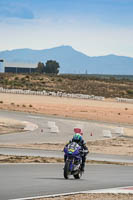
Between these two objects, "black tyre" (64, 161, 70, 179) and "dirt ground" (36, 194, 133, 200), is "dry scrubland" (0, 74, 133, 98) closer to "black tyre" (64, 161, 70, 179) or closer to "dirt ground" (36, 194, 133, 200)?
"black tyre" (64, 161, 70, 179)

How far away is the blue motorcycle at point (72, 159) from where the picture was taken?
16.6 m

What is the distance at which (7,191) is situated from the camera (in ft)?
45.7

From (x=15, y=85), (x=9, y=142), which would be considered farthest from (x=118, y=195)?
(x=15, y=85)

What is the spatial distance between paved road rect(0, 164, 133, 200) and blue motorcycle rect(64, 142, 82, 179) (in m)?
0.28

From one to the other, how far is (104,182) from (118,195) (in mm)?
2849

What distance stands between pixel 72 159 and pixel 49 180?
0.89 meters

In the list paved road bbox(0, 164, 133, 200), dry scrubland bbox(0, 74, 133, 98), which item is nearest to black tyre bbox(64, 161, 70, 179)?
paved road bbox(0, 164, 133, 200)

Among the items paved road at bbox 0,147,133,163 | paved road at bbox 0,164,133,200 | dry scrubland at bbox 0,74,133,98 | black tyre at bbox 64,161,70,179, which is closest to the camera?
paved road at bbox 0,164,133,200

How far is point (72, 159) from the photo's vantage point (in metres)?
16.7

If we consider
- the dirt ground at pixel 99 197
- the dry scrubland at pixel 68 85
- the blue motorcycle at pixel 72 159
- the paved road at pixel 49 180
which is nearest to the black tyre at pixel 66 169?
the blue motorcycle at pixel 72 159

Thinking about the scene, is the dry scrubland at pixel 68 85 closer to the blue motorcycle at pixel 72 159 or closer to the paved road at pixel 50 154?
the paved road at pixel 50 154

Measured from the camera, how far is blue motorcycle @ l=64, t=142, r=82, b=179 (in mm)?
16625

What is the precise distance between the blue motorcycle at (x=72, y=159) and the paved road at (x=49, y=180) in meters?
0.28

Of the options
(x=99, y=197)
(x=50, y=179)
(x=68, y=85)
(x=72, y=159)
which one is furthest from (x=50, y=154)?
(x=68, y=85)
